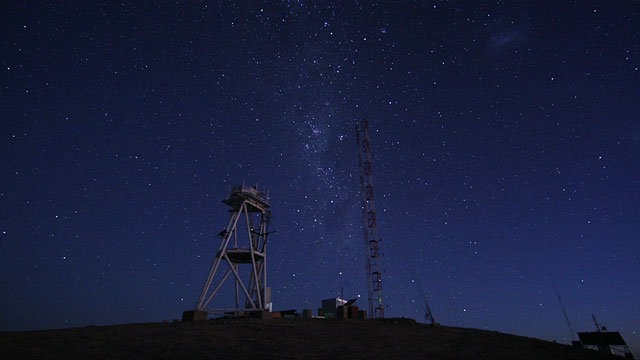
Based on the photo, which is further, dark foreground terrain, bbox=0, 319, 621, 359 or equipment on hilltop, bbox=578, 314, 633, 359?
equipment on hilltop, bbox=578, 314, 633, 359

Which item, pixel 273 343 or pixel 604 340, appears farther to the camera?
pixel 604 340

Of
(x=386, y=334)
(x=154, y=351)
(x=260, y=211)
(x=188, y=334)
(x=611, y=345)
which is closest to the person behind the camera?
(x=154, y=351)

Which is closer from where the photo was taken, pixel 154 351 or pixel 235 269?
pixel 154 351

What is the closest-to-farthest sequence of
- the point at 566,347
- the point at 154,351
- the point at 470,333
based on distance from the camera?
the point at 154,351 → the point at 566,347 → the point at 470,333

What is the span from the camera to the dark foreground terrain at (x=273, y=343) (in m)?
16.2

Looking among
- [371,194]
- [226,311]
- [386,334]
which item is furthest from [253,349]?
[371,194]

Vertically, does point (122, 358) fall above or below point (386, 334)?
below

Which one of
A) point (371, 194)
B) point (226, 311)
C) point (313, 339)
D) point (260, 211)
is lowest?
point (313, 339)

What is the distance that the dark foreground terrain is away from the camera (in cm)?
1617

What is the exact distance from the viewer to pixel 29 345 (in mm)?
16891

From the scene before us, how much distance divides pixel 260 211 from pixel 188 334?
1779cm

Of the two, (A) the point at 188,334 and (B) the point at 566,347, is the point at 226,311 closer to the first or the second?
(A) the point at 188,334

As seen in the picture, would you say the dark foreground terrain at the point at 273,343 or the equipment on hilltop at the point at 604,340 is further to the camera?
the equipment on hilltop at the point at 604,340

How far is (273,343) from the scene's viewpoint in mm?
18703
